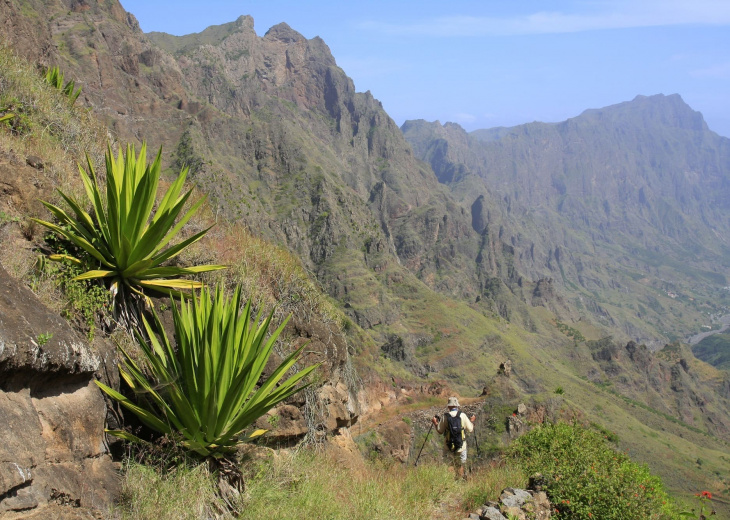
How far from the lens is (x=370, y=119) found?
18500 centimetres

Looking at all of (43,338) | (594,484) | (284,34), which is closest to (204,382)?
(43,338)

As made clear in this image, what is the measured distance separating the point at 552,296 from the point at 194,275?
6407 inches

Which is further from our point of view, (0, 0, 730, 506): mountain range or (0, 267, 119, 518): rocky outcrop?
(0, 0, 730, 506): mountain range

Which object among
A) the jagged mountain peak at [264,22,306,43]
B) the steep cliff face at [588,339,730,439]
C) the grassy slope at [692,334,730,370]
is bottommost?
the grassy slope at [692,334,730,370]

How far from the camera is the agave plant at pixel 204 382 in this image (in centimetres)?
445

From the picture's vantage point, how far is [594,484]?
5926 mm

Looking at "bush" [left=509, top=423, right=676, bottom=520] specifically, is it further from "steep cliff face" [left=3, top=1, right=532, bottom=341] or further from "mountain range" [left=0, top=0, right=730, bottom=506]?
"steep cliff face" [left=3, top=1, right=532, bottom=341]

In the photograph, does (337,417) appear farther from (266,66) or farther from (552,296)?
(266,66)

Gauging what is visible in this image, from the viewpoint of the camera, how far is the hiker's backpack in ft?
25.7

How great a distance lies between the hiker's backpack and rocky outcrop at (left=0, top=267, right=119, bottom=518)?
494cm

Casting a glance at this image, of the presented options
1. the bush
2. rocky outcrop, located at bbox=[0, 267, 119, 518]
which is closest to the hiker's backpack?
the bush

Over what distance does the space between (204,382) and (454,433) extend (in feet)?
15.0

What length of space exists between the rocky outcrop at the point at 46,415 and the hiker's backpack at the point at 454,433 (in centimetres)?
494

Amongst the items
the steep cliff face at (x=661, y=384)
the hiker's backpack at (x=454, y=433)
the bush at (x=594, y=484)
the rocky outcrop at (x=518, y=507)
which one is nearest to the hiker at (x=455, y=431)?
the hiker's backpack at (x=454, y=433)
